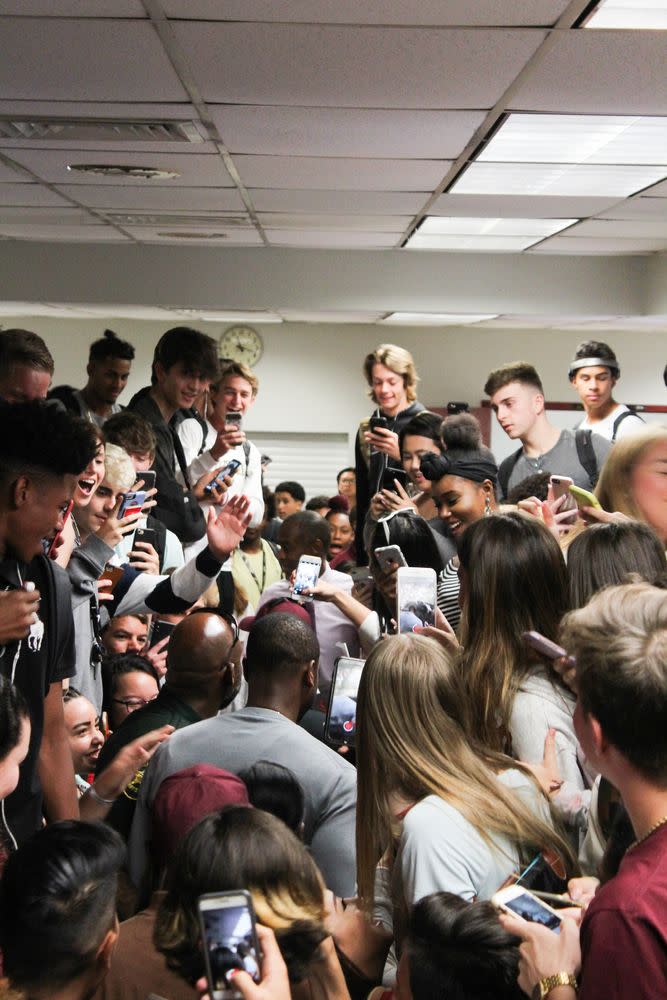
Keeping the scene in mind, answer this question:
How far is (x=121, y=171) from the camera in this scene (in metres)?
5.12

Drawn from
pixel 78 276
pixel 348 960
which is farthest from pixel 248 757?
pixel 78 276

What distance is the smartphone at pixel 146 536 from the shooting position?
13.6 ft

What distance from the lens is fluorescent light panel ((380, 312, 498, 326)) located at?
8398mm

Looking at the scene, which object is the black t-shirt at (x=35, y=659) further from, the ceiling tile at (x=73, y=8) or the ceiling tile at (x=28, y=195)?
the ceiling tile at (x=28, y=195)

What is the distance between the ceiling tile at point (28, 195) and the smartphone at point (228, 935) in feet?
16.4

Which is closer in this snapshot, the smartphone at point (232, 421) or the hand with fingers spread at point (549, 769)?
the hand with fingers spread at point (549, 769)

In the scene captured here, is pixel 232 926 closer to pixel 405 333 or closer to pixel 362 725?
pixel 362 725

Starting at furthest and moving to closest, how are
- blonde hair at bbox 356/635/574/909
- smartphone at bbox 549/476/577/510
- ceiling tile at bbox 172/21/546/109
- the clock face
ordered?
the clock face, smartphone at bbox 549/476/577/510, ceiling tile at bbox 172/21/546/109, blonde hair at bbox 356/635/574/909

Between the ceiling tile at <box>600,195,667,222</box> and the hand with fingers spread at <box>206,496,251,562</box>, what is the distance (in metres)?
3.06

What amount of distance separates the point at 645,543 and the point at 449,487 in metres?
1.32

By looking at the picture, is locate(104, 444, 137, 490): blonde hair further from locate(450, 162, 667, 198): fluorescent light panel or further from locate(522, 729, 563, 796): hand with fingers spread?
locate(450, 162, 667, 198): fluorescent light panel

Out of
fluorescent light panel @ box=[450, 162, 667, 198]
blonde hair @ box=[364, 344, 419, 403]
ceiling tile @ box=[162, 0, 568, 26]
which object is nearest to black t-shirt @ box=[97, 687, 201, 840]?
ceiling tile @ box=[162, 0, 568, 26]

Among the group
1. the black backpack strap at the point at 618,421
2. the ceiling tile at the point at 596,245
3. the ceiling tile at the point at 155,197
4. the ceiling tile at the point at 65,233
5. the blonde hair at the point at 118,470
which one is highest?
the ceiling tile at the point at 65,233

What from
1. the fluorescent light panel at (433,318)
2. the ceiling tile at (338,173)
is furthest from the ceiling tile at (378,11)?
the fluorescent light panel at (433,318)
